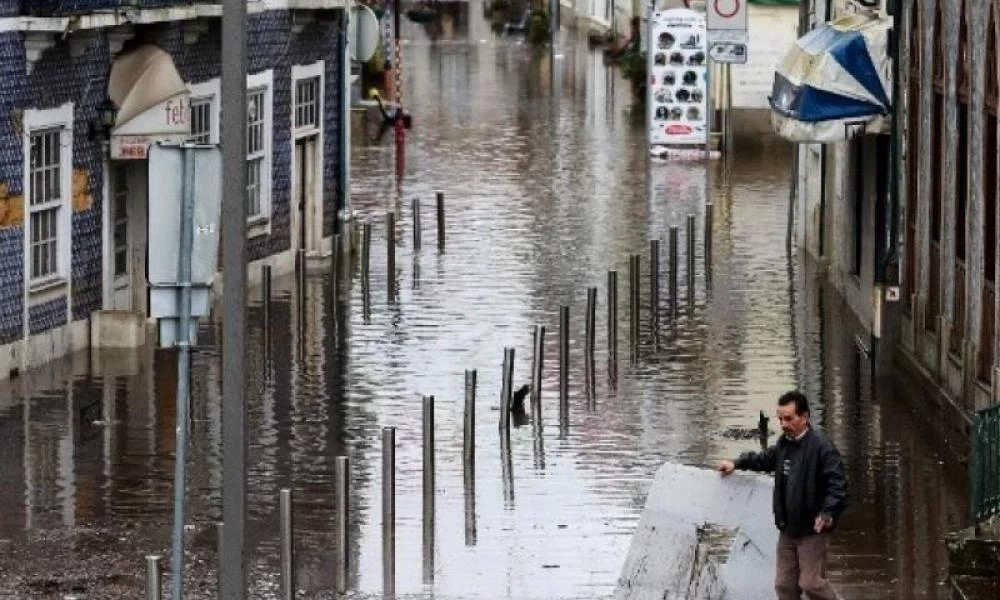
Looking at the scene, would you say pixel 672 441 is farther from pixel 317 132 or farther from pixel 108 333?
pixel 317 132

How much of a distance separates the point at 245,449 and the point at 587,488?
699 cm

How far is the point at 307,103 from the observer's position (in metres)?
38.6

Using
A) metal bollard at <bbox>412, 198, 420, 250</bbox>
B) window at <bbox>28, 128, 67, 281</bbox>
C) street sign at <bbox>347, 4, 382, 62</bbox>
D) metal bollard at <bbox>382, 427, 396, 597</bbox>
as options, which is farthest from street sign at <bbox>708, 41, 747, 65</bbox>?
metal bollard at <bbox>382, 427, 396, 597</bbox>

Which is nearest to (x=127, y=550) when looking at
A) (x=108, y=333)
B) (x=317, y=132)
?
(x=108, y=333)

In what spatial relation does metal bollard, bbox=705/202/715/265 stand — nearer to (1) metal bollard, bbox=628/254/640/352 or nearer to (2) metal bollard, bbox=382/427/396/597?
(1) metal bollard, bbox=628/254/640/352

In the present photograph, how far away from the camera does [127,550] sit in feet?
64.6

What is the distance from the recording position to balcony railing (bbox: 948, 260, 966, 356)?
1010 inches

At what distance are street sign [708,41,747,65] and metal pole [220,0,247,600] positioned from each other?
106 feet

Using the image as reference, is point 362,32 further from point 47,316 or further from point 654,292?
point 47,316

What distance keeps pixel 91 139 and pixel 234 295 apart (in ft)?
47.9

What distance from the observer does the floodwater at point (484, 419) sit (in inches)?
767

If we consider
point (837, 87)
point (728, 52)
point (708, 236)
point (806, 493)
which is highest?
point (728, 52)

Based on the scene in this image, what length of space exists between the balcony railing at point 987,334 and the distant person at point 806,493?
7.14 metres

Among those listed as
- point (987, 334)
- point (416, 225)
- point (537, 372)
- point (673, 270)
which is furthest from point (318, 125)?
point (987, 334)
